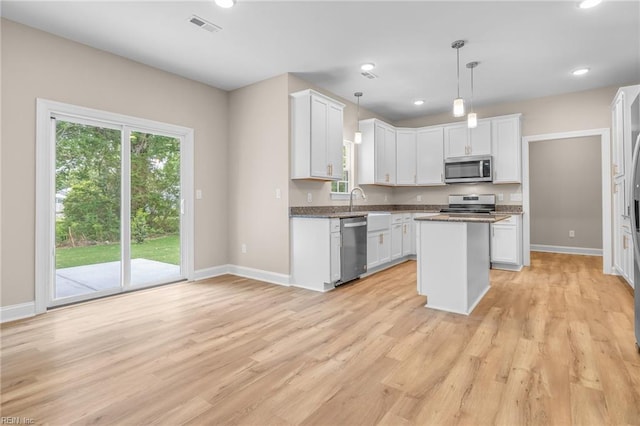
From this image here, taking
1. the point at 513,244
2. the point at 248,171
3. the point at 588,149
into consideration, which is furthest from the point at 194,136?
the point at 588,149

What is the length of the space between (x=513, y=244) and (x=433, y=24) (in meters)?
3.46

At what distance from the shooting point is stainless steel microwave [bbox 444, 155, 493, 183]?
523 cm

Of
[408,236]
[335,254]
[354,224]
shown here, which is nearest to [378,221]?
[354,224]

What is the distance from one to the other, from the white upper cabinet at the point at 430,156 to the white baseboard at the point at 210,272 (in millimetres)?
3731

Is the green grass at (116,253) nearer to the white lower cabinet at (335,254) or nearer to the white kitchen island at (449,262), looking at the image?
the white lower cabinet at (335,254)

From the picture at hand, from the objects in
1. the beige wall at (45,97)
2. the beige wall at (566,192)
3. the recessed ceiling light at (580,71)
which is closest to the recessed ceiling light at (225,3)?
the beige wall at (45,97)

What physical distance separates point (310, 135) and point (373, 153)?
172 cm

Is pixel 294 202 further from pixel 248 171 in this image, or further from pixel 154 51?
pixel 154 51

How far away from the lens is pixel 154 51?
353 centimetres

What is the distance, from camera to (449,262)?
3119mm

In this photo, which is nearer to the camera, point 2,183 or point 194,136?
point 2,183

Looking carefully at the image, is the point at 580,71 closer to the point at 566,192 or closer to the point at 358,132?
the point at 358,132

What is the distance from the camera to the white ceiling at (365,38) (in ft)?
9.14

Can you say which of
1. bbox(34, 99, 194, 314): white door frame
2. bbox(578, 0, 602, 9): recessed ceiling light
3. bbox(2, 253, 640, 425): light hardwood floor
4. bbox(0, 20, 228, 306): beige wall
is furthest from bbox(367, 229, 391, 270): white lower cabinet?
bbox(34, 99, 194, 314): white door frame
